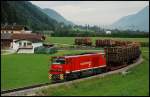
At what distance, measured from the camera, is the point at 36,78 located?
41.4 meters

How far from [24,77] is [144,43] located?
62.9 metres

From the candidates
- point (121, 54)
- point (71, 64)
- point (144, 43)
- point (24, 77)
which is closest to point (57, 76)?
point (71, 64)

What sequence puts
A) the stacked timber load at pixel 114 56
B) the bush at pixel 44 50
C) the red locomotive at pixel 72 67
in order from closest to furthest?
the red locomotive at pixel 72 67 < the stacked timber load at pixel 114 56 < the bush at pixel 44 50

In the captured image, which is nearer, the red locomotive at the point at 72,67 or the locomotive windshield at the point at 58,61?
the red locomotive at the point at 72,67

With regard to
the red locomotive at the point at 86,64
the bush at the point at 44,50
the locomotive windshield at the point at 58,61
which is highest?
the locomotive windshield at the point at 58,61

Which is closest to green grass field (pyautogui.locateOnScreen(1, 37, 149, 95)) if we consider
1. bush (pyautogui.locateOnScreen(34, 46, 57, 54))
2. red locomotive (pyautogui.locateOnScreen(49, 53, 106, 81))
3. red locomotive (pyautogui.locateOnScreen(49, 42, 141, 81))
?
red locomotive (pyautogui.locateOnScreen(49, 53, 106, 81))

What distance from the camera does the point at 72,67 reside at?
38.8 meters

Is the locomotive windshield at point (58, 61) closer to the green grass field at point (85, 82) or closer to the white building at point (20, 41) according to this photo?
the green grass field at point (85, 82)

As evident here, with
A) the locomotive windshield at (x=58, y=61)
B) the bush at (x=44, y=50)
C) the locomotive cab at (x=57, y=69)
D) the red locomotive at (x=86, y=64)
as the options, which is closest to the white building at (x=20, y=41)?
the bush at (x=44, y=50)

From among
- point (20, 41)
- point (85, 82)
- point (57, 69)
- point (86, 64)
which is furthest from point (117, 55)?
point (20, 41)

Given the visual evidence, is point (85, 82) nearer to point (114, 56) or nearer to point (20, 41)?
point (114, 56)

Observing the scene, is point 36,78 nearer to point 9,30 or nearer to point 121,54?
point 121,54

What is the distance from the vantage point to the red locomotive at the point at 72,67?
37884 mm

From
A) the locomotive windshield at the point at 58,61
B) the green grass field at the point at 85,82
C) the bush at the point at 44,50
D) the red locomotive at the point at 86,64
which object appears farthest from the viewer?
the bush at the point at 44,50
